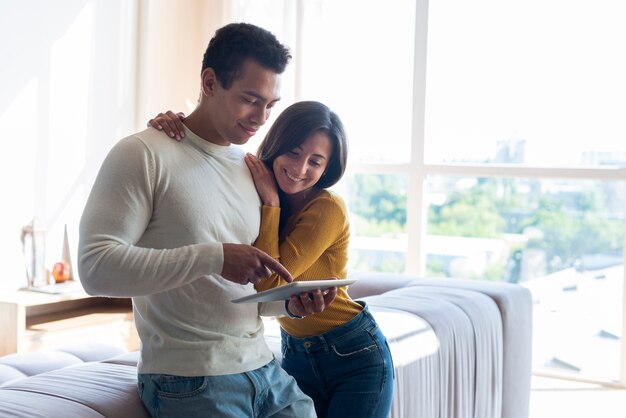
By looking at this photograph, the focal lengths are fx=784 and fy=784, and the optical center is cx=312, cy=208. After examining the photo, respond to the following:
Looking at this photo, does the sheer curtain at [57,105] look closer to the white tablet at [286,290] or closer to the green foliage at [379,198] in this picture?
the green foliage at [379,198]

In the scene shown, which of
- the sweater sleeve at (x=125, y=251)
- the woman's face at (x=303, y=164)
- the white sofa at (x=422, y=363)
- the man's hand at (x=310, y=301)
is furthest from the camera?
the woman's face at (x=303, y=164)

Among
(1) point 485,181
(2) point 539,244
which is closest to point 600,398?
(2) point 539,244

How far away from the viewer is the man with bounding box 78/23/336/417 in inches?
54.0

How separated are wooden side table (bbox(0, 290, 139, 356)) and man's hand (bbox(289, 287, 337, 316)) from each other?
7.00 feet

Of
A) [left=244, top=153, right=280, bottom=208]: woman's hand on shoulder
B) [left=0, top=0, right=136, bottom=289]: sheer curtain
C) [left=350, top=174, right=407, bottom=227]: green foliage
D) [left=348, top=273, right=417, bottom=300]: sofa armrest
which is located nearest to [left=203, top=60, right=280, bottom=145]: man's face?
[left=244, top=153, right=280, bottom=208]: woman's hand on shoulder

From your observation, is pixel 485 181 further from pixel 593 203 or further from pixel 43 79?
pixel 43 79

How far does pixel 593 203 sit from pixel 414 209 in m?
1.09

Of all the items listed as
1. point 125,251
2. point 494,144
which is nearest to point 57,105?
point 494,144

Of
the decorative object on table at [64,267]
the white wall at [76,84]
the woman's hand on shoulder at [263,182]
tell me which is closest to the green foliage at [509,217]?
the white wall at [76,84]

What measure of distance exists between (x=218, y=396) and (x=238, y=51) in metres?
0.68

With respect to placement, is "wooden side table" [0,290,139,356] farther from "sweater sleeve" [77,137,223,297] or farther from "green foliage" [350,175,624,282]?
"sweater sleeve" [77,137,223,297]

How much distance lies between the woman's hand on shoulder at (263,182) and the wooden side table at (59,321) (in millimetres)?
2065

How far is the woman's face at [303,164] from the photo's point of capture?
6.04 feet

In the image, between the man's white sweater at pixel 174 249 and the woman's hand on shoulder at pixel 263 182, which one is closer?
the man's white sweater at pixel 174 249
